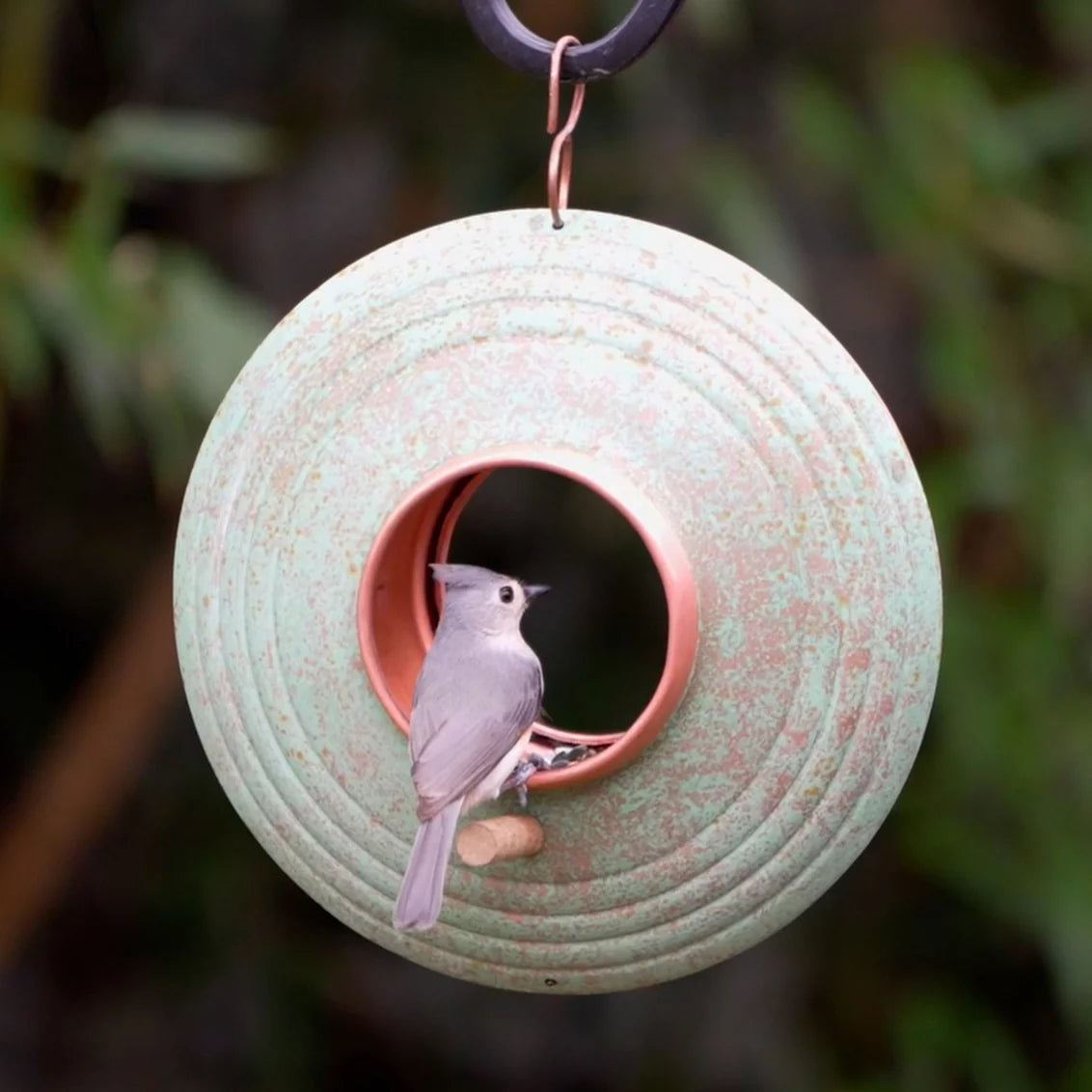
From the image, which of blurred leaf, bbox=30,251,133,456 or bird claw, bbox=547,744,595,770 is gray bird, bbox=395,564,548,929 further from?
blurred leaf, bbox=30,251,133,456

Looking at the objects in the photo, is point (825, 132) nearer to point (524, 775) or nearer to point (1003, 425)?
point (1003, 425)

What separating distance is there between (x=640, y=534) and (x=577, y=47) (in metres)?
0.43

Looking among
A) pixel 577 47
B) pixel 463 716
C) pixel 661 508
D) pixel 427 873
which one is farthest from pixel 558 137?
pixel 427 873

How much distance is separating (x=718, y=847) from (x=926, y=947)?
2.32 m

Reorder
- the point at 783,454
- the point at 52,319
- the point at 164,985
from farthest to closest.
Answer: the point at 164,985 < the point at 52,319 < the point at 783,454

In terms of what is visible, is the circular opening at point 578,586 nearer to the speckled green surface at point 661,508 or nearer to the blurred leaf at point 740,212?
the blurred leaf at point 740,212

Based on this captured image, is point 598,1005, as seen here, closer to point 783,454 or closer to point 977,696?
point 977,696

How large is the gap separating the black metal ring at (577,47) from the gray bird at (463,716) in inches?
17.6

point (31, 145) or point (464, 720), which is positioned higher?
point (31, 145)

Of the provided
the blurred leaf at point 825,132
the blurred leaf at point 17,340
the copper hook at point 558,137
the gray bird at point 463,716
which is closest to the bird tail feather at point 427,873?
the gray bird at point 463,716

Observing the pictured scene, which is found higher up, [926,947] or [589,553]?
[589,553]

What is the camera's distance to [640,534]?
1.62 m

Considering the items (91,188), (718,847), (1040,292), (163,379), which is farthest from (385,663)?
(1040,292)

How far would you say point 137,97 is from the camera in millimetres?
3582
